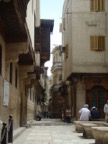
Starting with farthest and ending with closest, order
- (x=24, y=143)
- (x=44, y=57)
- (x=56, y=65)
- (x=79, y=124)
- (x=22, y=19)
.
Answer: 1. (x=56, y=65)
2. (x=44, y=57)
3. (x=79, y=124)
4. (x=24, y=143)
5. (x=22, y=19)

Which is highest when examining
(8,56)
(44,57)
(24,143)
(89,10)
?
(89,10)

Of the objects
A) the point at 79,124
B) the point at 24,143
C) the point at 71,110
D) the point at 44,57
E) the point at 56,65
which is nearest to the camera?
the point at 24,143

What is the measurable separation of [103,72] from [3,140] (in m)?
24.2

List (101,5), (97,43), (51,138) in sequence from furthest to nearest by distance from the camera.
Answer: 1. (101,5)
2. (97,43)
3. (51,138)

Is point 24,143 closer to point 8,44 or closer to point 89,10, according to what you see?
point 8,44

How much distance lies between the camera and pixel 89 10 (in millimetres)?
35906

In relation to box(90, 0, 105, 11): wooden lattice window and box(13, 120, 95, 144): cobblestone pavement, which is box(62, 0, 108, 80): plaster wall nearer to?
box(90, 0, 105, 11): wooden lattice window

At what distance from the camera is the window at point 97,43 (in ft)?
116

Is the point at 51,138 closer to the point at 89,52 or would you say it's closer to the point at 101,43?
the point at 89,52

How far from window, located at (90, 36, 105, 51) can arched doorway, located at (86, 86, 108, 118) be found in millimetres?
3372

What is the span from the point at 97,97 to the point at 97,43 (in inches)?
182

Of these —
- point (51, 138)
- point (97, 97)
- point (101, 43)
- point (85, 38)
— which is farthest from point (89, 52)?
point (51, 138)

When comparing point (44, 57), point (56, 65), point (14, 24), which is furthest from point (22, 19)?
point (56, 65)

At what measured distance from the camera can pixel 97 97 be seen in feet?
117
